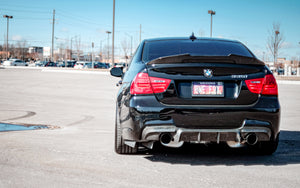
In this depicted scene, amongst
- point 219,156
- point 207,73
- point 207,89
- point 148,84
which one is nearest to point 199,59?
point 207,73

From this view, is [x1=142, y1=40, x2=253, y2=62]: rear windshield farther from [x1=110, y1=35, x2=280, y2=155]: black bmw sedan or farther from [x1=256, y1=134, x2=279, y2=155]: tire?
[x1=256, y1=134, x2=279, y2=155]: tire

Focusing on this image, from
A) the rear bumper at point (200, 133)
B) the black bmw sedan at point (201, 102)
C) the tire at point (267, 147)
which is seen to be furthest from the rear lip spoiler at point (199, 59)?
the tire at point (267, 147)

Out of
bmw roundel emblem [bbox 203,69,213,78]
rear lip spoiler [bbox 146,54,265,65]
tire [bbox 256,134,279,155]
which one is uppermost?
rear lip spoiler [bbox 146,54,265,65]

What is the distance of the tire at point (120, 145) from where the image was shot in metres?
4.74

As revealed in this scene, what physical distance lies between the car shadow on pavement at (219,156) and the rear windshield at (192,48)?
1.33 m

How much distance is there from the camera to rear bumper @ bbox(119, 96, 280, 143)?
161 inches

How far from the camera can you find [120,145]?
481 centimetres

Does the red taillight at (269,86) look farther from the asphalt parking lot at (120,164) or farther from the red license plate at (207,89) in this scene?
the asphalt parking lot at (120,164)

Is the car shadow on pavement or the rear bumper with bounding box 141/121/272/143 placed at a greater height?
the rear bumper with bounding box 141/121/272/143

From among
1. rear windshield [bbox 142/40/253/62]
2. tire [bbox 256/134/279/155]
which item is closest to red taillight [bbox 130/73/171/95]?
rear windshield [bbox 142/40/253/62]

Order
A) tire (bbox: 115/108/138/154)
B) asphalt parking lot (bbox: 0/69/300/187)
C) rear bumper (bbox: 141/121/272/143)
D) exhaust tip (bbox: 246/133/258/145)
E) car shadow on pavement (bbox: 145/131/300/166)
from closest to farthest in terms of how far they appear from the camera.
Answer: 1. asphalt parking lot (bbox: 0/69/300/187)
2. rear bumper (bbox: 141/121/272/143)
3. exhaust tip (bbox: 246/133/258/145)
4. car shadow on pavement (bbox: 145/131/300/166)
5. tire (bbox: 115/108/138/154)

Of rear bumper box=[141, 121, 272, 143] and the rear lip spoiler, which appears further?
the rear lip spoiler

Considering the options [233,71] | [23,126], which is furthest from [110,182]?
[23,126]

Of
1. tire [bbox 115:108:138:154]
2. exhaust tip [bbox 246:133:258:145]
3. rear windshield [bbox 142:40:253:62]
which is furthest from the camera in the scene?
rear windshield [bbox 142:40:253:62]
